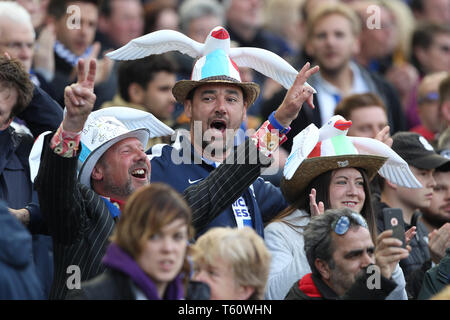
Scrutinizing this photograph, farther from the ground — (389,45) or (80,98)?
(389,45)

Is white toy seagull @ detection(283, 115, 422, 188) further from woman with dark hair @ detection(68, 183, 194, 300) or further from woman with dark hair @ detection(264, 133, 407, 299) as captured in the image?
woman with dark hair @ detection(68, 183, 194, 300)

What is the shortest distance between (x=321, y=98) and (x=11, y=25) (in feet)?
9.86

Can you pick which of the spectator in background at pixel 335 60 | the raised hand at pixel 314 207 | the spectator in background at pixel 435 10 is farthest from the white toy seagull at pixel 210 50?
the spectator in background at pixel 435 10

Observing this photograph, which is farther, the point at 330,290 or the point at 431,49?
the point at 431,49

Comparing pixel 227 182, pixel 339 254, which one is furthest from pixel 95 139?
pixel 339 254

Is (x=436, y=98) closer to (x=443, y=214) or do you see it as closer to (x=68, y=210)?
(x=443, y=214)

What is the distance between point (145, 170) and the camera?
5.88 m

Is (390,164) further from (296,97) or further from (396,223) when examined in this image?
(296,97)

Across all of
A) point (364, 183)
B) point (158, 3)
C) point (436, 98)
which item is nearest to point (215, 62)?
point (364, 183)

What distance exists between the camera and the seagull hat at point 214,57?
20.5ft

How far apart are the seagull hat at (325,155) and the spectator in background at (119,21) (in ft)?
14.0

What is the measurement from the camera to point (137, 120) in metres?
6.62

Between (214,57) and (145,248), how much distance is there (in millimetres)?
2296

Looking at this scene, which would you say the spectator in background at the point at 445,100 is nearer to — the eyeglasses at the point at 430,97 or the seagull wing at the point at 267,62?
the eyeglasses at the point at 430,97
